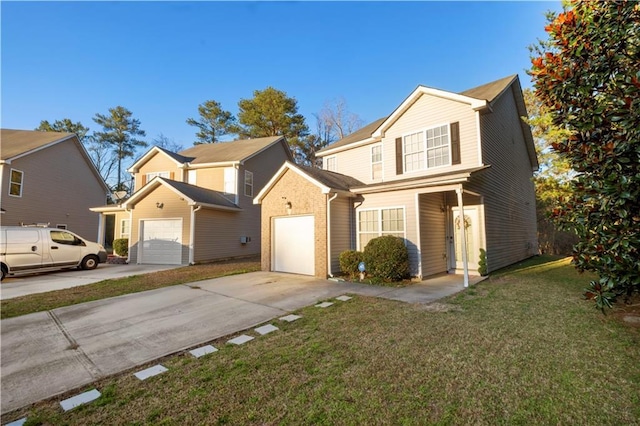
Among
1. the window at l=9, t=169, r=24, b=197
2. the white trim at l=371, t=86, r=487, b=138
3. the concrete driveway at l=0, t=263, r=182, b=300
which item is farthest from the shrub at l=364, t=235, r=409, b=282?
the window at l=9, t=169, r=24, b=197

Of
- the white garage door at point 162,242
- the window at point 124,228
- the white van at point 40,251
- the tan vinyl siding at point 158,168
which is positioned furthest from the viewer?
the tan vinyl siding at point 158,168

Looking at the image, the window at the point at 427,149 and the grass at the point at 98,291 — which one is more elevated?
the window at the point at 427,149

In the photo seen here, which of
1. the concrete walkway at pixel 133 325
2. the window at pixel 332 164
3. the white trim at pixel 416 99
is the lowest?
the concrete walkway at pixel 133 325

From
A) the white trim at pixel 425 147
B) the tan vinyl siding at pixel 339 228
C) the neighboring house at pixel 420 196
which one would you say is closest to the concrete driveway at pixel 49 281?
the neighboring house at pixel 420 196

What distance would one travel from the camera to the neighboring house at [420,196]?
9.20m

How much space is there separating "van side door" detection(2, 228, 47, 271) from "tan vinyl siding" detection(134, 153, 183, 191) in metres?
8.65

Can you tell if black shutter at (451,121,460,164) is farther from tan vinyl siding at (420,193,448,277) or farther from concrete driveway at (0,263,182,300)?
concrete driveway at (0,263,182,300)

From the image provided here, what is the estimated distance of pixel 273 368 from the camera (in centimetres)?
330

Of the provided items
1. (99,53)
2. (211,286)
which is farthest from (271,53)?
(211,286)

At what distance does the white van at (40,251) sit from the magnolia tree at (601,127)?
15.3 metres

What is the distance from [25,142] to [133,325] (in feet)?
63.7

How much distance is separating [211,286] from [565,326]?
805 centimetres

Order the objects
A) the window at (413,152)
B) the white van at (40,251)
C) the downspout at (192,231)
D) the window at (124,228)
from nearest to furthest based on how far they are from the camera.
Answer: the white van at (40,251) → the window at (413,152) → the downspout at (192,231) → the window at (124,228)

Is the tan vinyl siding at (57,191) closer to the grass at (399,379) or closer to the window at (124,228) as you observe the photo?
the window at (124,228)
